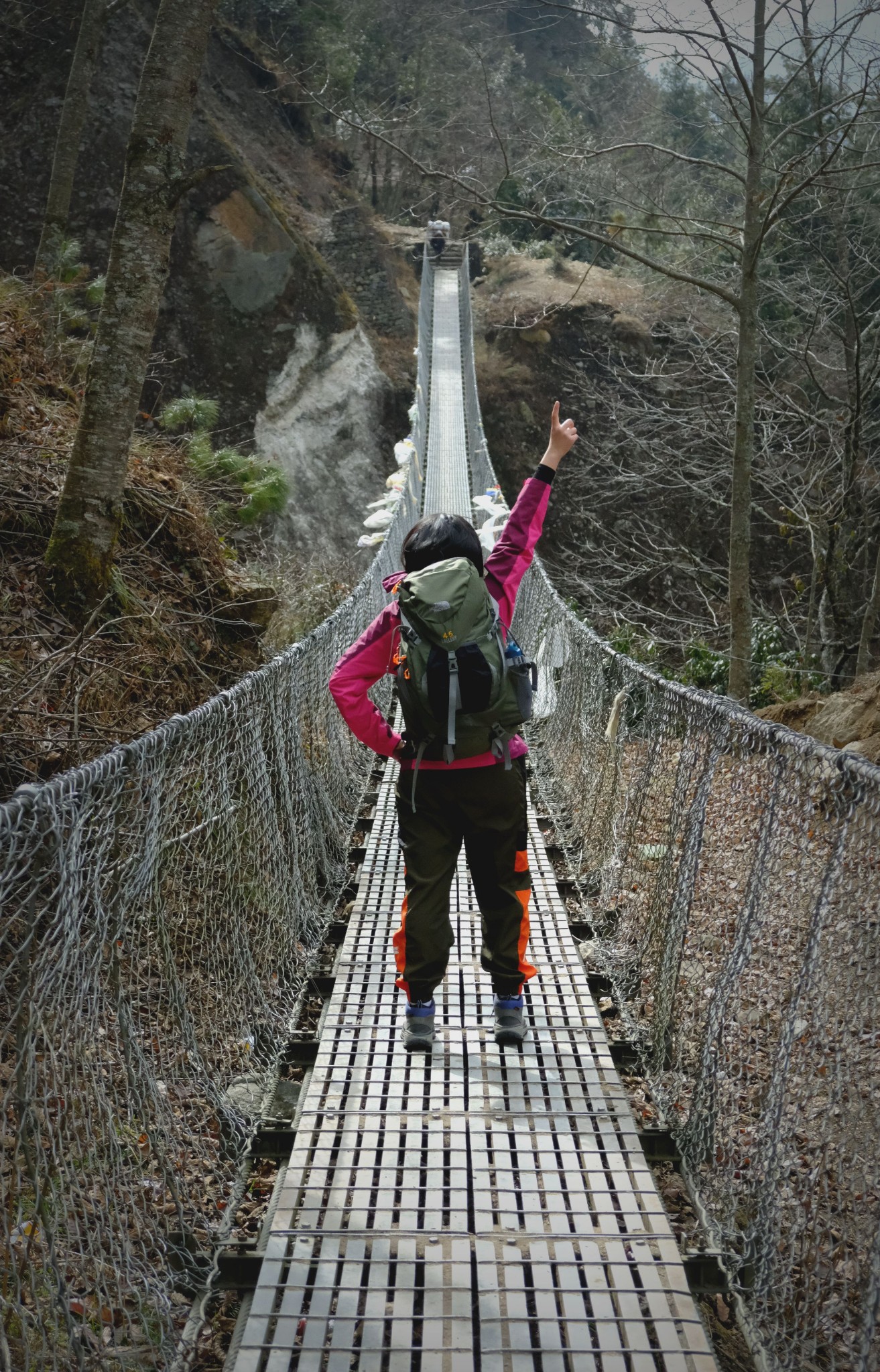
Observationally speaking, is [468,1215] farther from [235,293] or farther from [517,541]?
[235,293]

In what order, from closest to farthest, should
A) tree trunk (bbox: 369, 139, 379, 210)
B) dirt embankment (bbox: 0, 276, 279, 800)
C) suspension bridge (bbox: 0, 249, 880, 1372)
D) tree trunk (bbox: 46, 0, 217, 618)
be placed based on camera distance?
1. suspension bridge (bbox: 0, 249, 880, 1372)
2. dirt embankment (bbox: 0, 276, 279, 800)
3. tree trunk (bbox: 46, 0, 217, 618)
4. tree trunk (bbox: 369, 139, 379, 210)

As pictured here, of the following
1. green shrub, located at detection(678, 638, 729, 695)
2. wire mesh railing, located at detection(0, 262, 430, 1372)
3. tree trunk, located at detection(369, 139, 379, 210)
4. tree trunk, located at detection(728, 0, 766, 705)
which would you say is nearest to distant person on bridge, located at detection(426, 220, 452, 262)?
tree trunk, located at detection(369, 139, 379, 210)

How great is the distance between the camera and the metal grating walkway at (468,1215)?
152 cm

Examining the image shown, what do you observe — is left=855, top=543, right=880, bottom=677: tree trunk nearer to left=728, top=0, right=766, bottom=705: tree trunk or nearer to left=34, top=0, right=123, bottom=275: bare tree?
left=728, top=0, right=766, bottom=705: tree trunk

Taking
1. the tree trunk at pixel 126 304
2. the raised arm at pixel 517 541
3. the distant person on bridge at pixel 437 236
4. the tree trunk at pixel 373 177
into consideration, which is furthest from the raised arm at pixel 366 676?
the tree trunk at pixel 373 177

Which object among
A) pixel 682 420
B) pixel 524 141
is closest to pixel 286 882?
pixel 524 141

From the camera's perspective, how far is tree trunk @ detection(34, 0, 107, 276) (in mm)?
7324

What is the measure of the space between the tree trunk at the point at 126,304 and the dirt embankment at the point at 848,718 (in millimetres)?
2606

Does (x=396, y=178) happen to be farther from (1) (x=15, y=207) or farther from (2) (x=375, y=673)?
(2) (x=375, y=673)

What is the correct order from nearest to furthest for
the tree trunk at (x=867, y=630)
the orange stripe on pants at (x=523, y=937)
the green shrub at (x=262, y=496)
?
the orange stripe on pants at (x=523, y=937) < the green shrub at (x=262, y=496) < the tree trunk at (x=867, y=630)

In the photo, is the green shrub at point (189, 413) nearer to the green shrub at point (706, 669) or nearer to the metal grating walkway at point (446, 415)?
the metal grating walkway at point (446, 415)

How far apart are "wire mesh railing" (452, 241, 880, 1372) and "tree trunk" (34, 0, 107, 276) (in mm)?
5751

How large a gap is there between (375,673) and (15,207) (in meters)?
14.0

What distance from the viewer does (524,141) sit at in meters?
5.32
